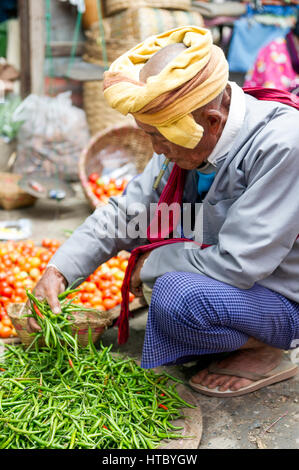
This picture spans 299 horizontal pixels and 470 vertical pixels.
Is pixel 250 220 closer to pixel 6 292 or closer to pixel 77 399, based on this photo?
pixel 77 399

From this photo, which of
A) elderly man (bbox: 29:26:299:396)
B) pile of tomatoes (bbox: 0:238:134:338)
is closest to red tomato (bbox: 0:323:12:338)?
pile of tomatoes (bbox: 0:238:134:338)

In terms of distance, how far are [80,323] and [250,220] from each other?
0.95 metres

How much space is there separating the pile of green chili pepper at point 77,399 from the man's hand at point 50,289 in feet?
0.18

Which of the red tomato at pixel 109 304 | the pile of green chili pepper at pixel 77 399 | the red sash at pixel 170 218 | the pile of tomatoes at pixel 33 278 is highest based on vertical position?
the red sash at pixel 170 218

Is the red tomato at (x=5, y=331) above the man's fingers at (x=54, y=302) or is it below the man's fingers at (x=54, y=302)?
below

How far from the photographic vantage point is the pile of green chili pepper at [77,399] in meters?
2.01

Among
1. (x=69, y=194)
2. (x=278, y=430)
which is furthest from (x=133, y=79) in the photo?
(x=69, y=194)

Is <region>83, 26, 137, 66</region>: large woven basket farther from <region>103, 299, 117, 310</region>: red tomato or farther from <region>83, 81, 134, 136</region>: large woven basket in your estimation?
<region>103, 299, 117, 310</region>: red tomato

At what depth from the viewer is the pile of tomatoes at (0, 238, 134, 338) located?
9.96 feet

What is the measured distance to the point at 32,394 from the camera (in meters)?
2.19

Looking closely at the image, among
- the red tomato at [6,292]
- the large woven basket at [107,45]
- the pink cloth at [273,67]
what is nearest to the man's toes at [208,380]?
the red tomato at [6,292]

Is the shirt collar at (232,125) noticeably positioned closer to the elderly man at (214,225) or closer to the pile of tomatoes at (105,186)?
the elderly man at (214,225)

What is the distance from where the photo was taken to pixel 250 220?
2107mm
